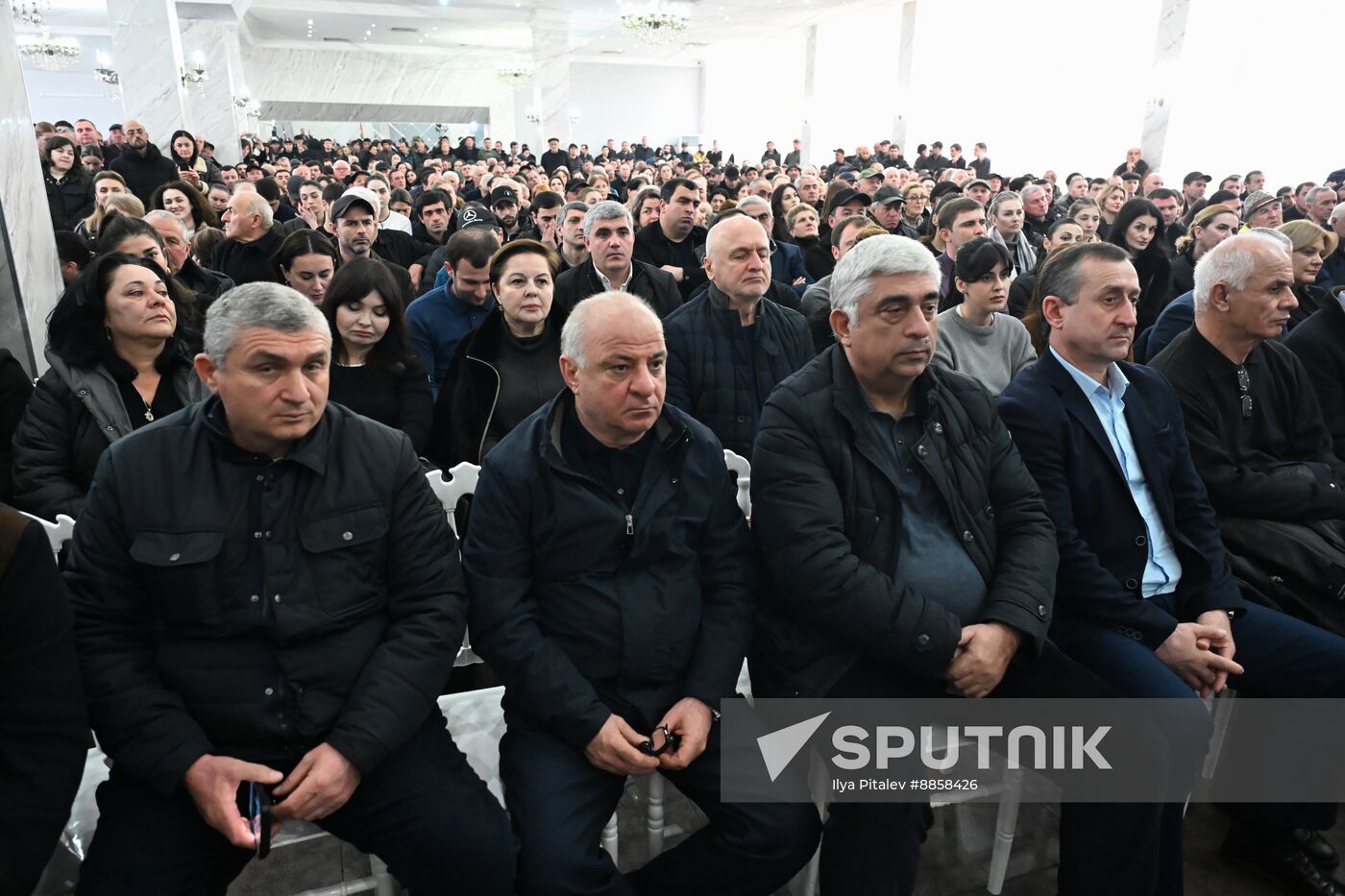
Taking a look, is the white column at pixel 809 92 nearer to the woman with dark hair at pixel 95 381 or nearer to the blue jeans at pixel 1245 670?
the woman with dark hair at pixel 95 381

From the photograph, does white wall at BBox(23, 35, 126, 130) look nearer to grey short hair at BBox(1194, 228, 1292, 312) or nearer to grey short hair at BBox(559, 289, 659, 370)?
grey short hair at BBox(559, 289, 659, 370)

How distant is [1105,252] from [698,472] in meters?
1.38

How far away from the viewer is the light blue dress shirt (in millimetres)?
2275

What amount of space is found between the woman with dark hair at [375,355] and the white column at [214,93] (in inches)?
573

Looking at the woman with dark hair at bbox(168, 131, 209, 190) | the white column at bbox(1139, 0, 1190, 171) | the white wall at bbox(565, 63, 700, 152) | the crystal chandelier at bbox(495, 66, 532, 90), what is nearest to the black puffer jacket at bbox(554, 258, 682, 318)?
the woman with dark hair at bbox(168, 131, 209, 190)

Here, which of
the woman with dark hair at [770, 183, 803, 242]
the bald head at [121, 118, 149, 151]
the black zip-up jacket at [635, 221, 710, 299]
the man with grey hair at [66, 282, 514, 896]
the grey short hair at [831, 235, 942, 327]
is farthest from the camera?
the bald head at [121, 118, 149, 151]

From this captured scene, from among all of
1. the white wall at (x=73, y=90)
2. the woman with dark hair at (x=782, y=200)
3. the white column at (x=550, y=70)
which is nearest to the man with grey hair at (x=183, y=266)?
the woman with dark hair at (x=782, y=200)

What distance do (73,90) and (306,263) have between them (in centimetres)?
2893

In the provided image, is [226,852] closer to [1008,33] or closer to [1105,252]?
[1105,252]

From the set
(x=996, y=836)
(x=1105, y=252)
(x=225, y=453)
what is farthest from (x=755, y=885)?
(x=1105, y=252)

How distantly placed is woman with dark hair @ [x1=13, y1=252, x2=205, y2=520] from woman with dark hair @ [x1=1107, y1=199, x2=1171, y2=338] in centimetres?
532

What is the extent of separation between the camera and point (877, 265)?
2068 mm

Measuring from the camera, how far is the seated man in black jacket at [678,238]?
5230 mm

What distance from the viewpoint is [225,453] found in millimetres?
1764
